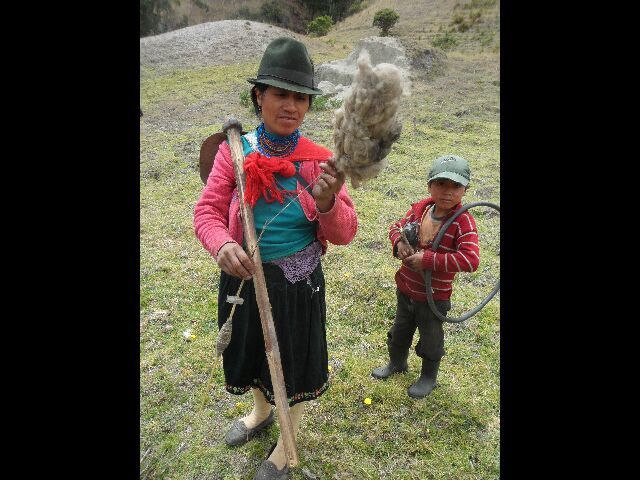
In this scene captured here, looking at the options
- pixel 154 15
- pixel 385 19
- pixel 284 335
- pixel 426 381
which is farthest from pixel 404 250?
pixel 154 15

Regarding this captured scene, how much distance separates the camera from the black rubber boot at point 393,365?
3.32 m

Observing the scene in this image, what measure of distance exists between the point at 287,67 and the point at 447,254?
1380 mm

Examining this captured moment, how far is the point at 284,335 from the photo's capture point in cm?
217

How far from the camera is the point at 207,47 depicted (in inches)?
818

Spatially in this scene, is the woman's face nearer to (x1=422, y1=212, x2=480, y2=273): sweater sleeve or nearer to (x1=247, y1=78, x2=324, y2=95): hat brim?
(x1=247, y1=78, x2=324, y2=95): hat brim

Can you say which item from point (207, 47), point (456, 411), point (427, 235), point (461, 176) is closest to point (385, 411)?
point (456, 411)

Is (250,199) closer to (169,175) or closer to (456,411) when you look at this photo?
(456,411)

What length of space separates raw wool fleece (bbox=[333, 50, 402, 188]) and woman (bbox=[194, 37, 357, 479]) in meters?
0.14

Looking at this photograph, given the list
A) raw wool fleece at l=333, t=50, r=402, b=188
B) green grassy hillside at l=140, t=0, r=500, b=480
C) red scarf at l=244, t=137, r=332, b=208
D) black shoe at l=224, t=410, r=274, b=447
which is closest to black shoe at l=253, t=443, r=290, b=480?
green grassy hillside at l=140, t=0, r=500, b=480

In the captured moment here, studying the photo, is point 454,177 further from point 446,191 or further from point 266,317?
point 266,317

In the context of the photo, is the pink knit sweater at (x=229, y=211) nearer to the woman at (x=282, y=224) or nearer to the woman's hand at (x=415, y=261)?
the woman at (x=282, y=224)

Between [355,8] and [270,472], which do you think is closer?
[270,472]

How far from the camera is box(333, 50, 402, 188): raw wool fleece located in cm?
139

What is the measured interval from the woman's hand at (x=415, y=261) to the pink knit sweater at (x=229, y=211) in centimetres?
72
